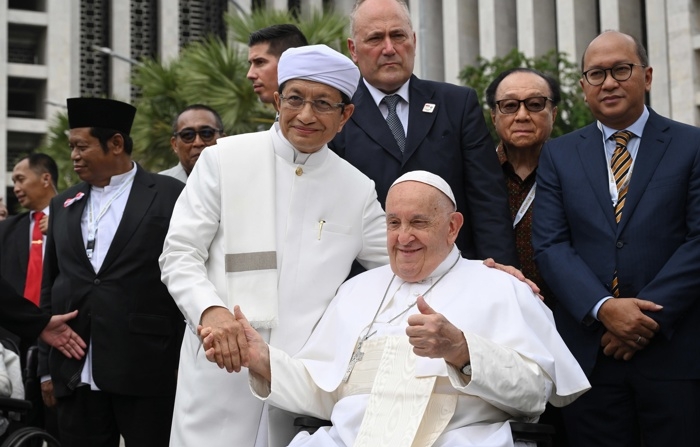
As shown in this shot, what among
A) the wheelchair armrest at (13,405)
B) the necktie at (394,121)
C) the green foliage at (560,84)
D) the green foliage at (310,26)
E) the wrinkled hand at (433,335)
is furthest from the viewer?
the green foliage at (560,84)

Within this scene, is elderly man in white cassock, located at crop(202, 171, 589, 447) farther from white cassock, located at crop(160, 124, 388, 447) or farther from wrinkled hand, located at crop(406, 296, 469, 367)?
white cassock, located at crop(160, 124, 388, 447)

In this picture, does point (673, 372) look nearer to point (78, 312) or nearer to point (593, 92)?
point (593, 92)

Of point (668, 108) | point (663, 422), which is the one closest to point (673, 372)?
point (663, 422)

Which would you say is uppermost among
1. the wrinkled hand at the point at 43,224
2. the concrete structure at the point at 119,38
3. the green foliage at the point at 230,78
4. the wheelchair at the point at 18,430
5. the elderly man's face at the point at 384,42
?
the concrete structure at the point at 119,38

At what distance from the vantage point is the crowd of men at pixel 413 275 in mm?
5246

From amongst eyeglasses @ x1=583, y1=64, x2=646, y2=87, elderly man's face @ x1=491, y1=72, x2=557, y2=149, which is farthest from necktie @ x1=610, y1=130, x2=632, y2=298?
elderly man's face @ x1=491, y1=72, x2=557, y2=149

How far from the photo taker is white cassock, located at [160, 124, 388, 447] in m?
5.54

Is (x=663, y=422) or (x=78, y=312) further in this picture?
(x=78, y=312)

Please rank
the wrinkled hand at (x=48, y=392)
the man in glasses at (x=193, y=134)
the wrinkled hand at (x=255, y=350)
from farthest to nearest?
the man in glasses at (x=193, y=134) < the wrinkled hand at (x=48, y=392) < the wrinkled hand at (x=255, y=350)

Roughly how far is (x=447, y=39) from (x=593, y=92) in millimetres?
28524

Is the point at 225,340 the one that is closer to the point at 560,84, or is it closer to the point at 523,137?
the point at 523,137

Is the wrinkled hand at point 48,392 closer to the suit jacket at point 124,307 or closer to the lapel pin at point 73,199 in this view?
the suit jacket at point 124,307

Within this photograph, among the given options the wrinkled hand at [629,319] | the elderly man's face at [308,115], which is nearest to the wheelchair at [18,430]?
the elderly man's face at [308,115]

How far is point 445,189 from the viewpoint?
552 centimetres
